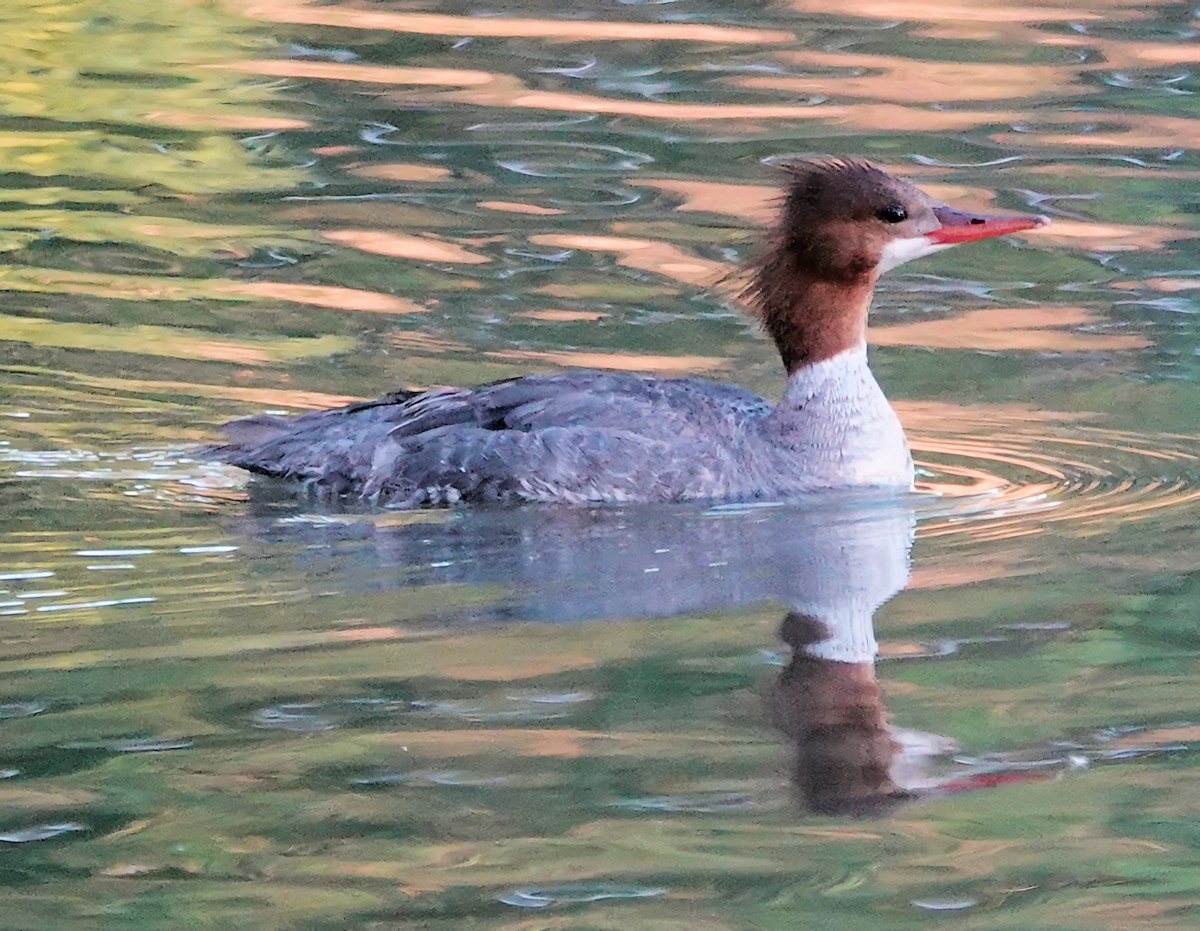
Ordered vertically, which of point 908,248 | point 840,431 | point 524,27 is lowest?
point 840,431


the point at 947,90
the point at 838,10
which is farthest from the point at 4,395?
the point at 838,10

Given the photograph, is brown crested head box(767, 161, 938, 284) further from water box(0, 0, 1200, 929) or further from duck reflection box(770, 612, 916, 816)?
duck reflection box(770, 612, 916, 816)

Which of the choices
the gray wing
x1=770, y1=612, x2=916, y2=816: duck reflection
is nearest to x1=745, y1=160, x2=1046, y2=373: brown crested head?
the gray wing

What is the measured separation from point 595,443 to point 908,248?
50.4 inches

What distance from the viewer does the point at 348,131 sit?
1316 centimetres

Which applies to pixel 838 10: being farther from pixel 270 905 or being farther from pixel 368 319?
pixel 270 905

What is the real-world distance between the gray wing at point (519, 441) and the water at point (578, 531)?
0.17 metres

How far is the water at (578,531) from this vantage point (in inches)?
178

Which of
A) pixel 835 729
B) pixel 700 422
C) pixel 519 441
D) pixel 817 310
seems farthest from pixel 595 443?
pixel 835 729

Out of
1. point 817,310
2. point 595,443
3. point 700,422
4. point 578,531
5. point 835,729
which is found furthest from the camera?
point 817,310

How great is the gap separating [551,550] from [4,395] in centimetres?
287

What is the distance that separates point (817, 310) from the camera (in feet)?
27.0

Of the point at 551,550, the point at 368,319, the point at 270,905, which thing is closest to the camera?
the point at 270,905

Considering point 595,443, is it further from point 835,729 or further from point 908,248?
point 835,729
